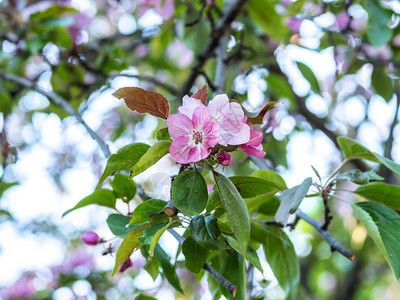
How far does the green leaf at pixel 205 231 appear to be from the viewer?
0.47 metres

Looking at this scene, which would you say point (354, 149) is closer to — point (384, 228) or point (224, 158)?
point (384, 228)

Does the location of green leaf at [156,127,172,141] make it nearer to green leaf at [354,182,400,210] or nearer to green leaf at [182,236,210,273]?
green leaf at [182,236,210,273]

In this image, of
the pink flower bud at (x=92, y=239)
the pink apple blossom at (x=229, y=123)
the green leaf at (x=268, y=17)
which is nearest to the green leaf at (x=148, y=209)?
the pink apple blossom at (x=229, y=123)

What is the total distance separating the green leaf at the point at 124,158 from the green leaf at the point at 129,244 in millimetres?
80

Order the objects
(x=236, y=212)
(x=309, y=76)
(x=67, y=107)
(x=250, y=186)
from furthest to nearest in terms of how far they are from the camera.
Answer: (x=309, y=76)
(x=67, y=107)
(x=250, y=186)
(x=236, y=212)

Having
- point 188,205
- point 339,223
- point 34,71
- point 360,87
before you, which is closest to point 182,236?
point 188,205

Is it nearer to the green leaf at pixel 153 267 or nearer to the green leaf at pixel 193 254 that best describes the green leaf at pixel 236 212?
the green leaf at pixel 193 254

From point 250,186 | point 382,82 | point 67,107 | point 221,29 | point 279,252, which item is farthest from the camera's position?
point 382,82

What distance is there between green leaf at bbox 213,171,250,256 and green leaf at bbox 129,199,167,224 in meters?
0.09

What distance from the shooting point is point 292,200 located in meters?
0.54

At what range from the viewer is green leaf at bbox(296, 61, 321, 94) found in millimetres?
1260

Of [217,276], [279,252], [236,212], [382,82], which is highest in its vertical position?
[236,212]

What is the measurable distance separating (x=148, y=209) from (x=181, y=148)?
0.10 meters

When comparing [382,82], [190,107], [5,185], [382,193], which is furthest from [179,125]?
[382,82]
